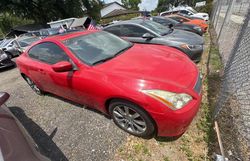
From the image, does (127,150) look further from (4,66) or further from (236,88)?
(4,66)

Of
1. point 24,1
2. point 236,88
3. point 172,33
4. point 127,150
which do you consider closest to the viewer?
point 127,150

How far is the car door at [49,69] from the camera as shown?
2.88 m

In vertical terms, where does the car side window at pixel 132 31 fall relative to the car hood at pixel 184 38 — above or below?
above

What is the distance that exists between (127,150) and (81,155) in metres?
0.70

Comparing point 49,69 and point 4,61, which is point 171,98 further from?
point 4,61

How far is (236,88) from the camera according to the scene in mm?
3305

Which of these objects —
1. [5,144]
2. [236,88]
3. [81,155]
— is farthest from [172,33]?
[5,144]

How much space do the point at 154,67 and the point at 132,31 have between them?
3.50 m

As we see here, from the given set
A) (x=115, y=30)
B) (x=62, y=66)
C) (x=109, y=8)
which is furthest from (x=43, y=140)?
(x=109, y=8)

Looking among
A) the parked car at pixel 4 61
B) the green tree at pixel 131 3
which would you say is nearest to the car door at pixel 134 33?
the parked car at pixel 4 61

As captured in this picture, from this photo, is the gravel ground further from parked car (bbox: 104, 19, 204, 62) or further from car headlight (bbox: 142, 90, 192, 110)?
parked car (bbox: 104, 19, 204, 62)

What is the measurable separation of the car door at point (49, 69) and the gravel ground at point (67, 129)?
1.48ft

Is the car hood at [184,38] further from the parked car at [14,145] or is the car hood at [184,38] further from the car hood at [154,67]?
the parked car at [14,145]

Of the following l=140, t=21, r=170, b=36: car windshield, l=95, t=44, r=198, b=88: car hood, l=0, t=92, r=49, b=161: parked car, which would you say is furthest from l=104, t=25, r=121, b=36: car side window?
l=0, t=92, r=49, b=161: parked car
